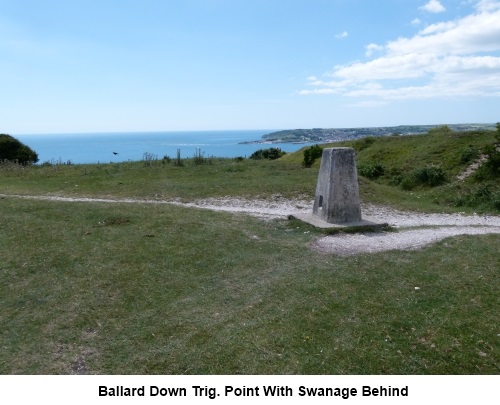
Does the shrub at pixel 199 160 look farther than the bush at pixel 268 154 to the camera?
No

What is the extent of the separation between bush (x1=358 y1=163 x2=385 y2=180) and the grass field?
13.2 metres

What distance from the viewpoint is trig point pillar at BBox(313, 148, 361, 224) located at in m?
13.2

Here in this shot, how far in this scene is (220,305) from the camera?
745 cm

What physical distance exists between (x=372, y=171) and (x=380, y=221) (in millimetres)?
12472

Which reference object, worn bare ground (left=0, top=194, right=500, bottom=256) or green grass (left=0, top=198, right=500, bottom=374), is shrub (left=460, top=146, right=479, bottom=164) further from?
green grass (left=0, top=198, right=500, bottom=374)

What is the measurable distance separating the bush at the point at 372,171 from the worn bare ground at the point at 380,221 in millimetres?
8669

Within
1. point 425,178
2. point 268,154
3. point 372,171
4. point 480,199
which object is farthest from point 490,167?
point 268,154

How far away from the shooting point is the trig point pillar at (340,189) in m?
13.2

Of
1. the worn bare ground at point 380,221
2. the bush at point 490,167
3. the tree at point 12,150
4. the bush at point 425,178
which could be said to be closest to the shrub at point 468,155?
the bush at point 425,178

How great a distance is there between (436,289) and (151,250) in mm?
A: 6190

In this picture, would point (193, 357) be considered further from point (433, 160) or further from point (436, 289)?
point (433, 160)

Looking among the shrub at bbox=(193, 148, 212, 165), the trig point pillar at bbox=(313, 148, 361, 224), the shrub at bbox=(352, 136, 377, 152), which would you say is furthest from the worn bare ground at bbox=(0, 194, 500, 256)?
the shrub at bbox=(352, 136, 377, 152)

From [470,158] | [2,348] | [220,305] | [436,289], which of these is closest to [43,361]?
[2,348]

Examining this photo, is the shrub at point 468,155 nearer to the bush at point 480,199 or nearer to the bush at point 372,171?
the bush at point 372,171
